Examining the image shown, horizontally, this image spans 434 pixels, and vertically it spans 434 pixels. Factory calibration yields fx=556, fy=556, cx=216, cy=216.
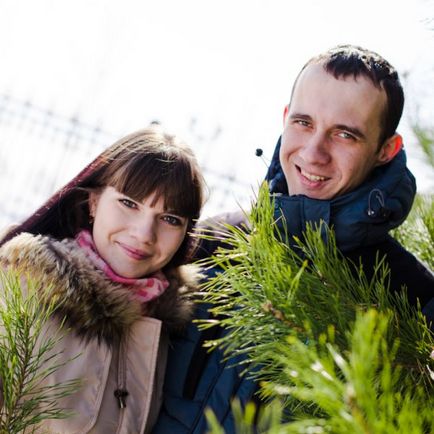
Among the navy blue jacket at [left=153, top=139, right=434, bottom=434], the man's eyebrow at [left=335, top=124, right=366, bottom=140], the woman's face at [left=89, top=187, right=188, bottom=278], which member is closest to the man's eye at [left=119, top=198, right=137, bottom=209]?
the woman's face at [left=89, top=187, right=188, bottom=278]

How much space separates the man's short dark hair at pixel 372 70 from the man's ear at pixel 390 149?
0.04ft

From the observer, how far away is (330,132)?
3.18 feet

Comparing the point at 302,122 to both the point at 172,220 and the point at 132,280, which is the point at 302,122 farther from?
the point at 132,280

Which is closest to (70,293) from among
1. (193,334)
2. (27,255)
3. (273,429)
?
(27,255)

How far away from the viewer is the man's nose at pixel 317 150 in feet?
3.15

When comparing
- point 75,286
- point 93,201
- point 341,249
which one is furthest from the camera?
point 93,201

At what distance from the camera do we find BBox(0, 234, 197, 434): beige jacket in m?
0.86

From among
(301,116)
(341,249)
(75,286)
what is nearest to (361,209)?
(341,249)

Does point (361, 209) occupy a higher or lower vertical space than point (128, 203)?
higher

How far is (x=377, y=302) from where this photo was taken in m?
0.60

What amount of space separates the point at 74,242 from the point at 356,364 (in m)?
0.79

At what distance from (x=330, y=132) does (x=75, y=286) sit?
1.64ft

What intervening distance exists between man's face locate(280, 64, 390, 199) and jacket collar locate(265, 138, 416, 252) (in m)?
0.05

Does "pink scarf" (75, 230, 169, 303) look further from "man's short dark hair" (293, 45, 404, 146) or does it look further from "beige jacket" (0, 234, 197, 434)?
"man's short dark hair" (293, 45, 404, 146)
